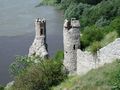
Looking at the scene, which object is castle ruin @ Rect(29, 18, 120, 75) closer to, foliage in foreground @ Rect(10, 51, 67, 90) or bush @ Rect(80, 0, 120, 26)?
foliage in foreground @ Rect(10, 51, 67, 90)

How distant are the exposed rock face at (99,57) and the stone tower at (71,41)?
59 centimetres

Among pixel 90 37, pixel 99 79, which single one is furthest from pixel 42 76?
pixel 99 79

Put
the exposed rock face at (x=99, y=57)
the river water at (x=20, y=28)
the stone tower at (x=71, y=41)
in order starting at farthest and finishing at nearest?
the river water at (x=20, y=28)
the stone tower at (x=71, y=41)
the exposed rock face at (x=99, y=57)

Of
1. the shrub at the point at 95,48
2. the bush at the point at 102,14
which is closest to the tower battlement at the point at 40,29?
the shrub at the point at 95,48

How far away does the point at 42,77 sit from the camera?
92.6ft

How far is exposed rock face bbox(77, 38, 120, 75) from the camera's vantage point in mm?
23480

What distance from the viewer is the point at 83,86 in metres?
21.1

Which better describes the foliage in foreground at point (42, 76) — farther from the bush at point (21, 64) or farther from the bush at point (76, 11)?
the bush at point (76, 11)

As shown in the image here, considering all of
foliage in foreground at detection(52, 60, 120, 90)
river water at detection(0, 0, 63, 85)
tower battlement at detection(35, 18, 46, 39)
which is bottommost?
river water at detection(0, 0, 63, 85)

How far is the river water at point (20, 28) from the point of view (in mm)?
57525

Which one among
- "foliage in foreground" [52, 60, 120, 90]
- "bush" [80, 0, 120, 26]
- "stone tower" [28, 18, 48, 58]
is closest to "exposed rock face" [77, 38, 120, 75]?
"foliage in foreground" [52, 60, 120, 90]

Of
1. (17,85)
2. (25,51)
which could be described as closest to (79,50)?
(17,85)

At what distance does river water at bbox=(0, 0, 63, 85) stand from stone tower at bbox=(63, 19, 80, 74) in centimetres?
1991

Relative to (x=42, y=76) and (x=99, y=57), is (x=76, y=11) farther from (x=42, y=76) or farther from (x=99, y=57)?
(x=99, y=57)
